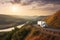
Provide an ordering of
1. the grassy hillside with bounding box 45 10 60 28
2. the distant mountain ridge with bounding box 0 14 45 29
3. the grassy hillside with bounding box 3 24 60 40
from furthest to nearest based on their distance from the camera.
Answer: the distant mountain ridge with bounding box 0 14 45 29 → the grassy hillside with bounding box 45 10 60 28 → the grassy hillside with bounding box 3 24 60 40

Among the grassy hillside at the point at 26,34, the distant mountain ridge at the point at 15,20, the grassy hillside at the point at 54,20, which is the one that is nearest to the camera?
the grassy hillside at the point at 26,34

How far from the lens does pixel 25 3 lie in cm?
933

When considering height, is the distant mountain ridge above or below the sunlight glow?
below

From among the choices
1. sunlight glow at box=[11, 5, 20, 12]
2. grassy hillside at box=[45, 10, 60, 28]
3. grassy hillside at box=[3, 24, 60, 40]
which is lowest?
grassy hillside at box=[3, 24, 60, 40]

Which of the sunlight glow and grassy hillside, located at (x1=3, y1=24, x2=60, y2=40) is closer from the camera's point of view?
grassy hillside, located at (x1=3, y1=24, x2=60, y2=40)

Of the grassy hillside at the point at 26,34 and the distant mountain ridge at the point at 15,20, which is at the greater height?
the distant mountain ridge at the point at 15,20

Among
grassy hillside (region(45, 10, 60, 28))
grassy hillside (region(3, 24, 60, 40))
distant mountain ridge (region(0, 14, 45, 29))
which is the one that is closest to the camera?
grassy hillside (region(3, 24, 60, 40))

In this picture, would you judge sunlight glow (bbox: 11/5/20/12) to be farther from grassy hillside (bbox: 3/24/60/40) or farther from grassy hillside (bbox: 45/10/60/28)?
grassy hillside (bbox: 45/10/60/28)

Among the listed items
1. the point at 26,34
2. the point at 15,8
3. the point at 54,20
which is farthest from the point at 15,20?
the point at 54,20

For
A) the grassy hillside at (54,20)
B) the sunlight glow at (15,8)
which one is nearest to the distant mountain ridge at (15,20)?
the sunlight glow at (15,8)

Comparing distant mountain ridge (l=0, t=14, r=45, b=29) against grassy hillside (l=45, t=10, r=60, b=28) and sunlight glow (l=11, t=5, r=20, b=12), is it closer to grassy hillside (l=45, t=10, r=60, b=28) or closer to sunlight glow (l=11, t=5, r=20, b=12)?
sunlight glow (l=11, t=5, r=20, b=12)

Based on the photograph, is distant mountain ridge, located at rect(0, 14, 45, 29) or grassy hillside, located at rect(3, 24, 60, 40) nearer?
grassy hillside, located at rect(3, 24, 60, 40)

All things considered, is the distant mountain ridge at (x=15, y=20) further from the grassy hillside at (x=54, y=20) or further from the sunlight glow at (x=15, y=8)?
the grassy hillside at (x=54, y=20)

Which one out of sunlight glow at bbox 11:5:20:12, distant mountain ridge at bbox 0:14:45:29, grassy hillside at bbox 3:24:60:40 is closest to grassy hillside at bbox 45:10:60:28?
distant mountain ridge at bbox 0:14:45:29
